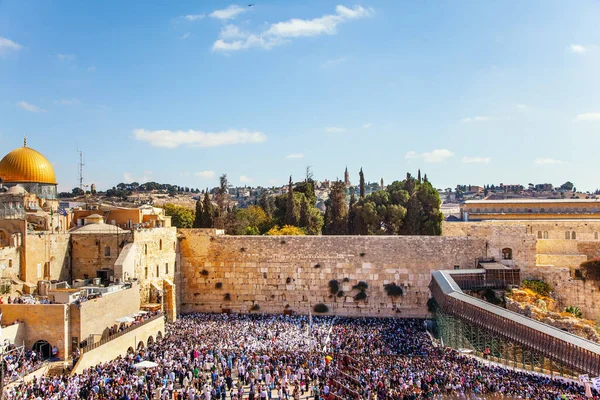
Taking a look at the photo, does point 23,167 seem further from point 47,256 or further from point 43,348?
point 43,348

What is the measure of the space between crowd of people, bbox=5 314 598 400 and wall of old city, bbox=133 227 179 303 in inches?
132

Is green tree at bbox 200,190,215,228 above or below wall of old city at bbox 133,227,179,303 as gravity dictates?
above

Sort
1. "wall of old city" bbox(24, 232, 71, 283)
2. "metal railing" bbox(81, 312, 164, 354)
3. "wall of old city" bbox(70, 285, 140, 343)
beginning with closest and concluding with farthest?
"metal railing" bbox(81, 312, 164, 354) < "wall of old city" bbox(70, 285, 140, 343) < "wall of old city" bbox(24, 232, 71, 283)

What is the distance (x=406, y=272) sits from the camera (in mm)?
28609

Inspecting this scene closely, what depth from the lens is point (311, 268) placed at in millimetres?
29219

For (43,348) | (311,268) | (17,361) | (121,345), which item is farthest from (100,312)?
(311,268)

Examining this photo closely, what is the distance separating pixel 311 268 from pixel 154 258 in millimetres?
8010

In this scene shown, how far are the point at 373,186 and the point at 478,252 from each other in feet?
471

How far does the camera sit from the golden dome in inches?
1258

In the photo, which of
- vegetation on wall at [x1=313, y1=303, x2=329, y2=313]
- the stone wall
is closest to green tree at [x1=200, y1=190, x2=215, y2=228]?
vegetation on wall at [x1=313, y1=303, x2=329, y2=313]

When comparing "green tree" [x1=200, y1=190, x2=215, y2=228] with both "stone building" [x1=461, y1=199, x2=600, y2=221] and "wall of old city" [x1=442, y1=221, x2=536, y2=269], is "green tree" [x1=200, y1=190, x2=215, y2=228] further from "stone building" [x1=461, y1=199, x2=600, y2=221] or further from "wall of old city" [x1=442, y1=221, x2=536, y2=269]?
"stone building" [x1=461, y1=199, x2=600, y2=221]

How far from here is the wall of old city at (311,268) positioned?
28.5m

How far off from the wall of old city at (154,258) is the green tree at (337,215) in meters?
14.1

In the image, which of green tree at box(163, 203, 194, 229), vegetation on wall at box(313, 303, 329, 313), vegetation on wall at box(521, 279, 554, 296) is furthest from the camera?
green tree at box(163, 203, 194, 229)
